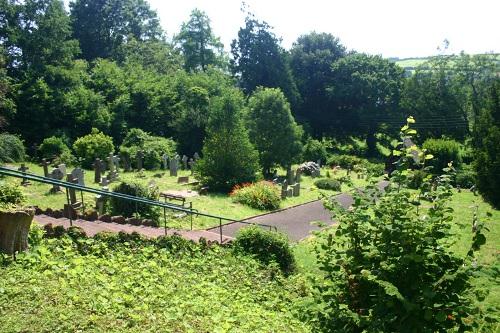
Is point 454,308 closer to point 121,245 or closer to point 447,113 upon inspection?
point 121,245

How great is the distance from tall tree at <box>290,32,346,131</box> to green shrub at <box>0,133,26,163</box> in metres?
33.5

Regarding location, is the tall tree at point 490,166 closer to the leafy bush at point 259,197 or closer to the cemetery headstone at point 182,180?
the leafy bush at point 259,197

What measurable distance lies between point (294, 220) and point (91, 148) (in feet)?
53.6

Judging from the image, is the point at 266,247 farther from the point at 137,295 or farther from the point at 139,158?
the point at 139,158

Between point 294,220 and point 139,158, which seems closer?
point 294,220

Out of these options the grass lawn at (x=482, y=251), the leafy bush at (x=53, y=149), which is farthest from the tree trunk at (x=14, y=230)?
the leafy bush at (x=53, y=149)

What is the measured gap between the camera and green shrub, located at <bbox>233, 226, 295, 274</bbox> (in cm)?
1295

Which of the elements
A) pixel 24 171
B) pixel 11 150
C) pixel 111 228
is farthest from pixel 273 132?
pixel 111 228

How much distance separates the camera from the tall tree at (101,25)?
5678cm

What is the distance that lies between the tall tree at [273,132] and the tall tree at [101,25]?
30731 mm

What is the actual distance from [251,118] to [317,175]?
742 centimetres

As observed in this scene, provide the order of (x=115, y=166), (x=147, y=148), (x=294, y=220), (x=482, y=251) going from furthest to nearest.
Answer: (x=147, y=148), (x=115, y=166), (x=294, y=220), (x=482, y=251)

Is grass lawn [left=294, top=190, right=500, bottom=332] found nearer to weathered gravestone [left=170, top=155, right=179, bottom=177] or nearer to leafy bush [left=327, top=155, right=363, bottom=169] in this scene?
leafy bush [left=327, top=155, right=363, bottom=169]

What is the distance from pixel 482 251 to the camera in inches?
719
